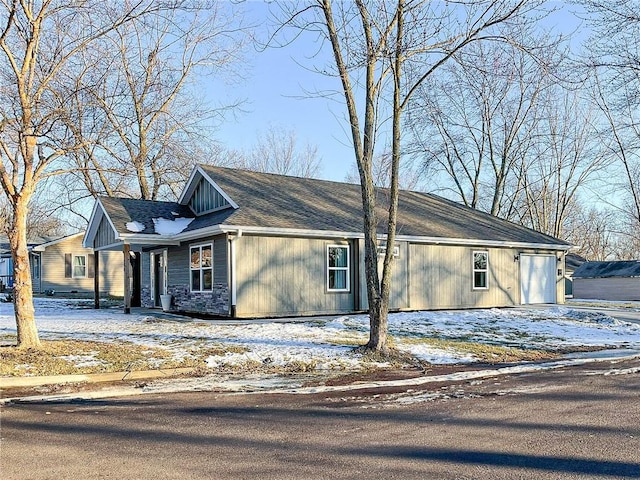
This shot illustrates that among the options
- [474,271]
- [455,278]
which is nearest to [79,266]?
[455,278]

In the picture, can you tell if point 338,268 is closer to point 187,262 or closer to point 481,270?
point 187,262

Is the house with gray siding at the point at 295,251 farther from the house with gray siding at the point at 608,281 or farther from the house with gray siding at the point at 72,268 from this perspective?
the house with gray siding at the point at 608,281

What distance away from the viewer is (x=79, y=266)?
37.5 metres

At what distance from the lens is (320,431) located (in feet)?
19.6

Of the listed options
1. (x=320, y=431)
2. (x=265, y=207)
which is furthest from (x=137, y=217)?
(x=320, y=431)

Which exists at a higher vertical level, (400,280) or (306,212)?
(306,212)

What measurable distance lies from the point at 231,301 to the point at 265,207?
3.36 metres

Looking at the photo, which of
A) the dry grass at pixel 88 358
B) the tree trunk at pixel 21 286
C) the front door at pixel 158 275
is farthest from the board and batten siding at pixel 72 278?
the tree trunk at pixel 21 286

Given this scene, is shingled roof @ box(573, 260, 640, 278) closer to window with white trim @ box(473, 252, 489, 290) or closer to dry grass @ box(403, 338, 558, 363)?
window with white trim @ box(473, 252, 489, 290)

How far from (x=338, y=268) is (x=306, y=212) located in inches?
83.4

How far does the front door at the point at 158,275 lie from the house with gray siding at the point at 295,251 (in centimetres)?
5

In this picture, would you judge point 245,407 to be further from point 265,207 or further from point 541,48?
point 265,207

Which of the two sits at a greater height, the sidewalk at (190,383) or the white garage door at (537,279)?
the white garage door at (537,279)

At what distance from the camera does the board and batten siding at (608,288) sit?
1441 inches
